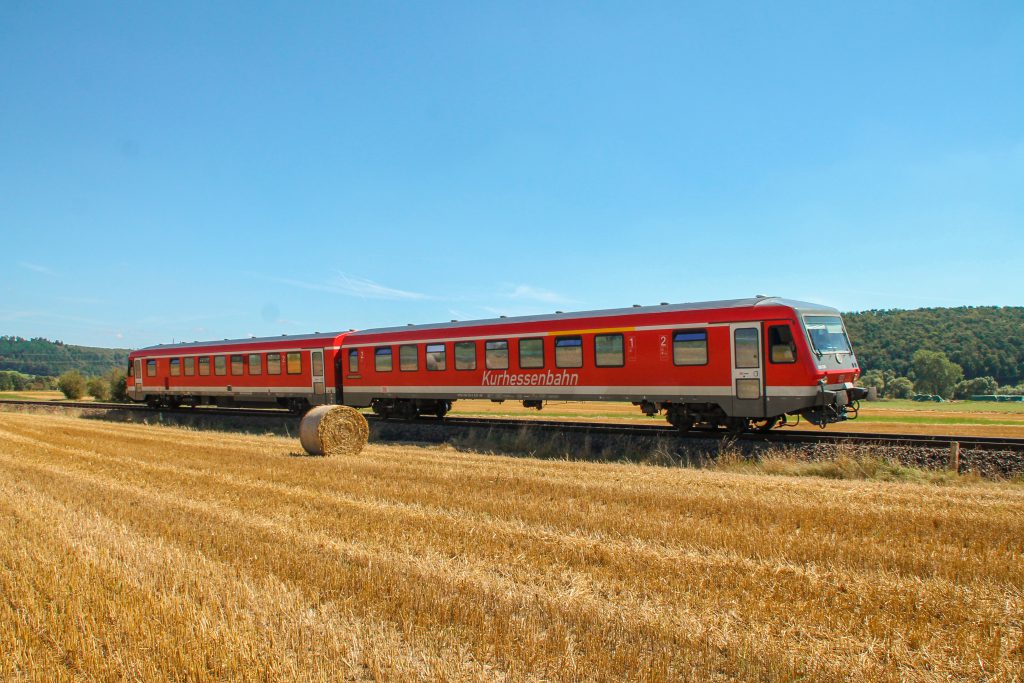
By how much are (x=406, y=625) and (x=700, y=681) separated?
6.67 ft

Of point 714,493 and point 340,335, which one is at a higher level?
point 340,335

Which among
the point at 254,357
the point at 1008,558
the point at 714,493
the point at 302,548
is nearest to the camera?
the point at 1008,558

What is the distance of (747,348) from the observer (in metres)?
16.8

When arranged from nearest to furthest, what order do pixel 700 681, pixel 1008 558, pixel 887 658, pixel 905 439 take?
1. pixel 700 681
2. pixel 887 658
3. pixel 1008 558
4. pixel 905 439

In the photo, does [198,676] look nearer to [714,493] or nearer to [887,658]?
[887,658]

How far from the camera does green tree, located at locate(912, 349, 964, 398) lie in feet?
271

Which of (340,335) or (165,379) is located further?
(165,379)

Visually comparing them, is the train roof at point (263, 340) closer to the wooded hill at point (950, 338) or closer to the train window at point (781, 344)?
the train window at point (781, 344)

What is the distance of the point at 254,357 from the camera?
30.7 m

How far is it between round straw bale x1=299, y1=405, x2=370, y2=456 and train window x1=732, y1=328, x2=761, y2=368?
8.75 meters

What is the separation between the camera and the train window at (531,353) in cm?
2064

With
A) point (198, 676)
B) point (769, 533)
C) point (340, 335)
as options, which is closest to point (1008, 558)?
point (769, 533)

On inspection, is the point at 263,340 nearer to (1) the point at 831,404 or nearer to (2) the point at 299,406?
→ (2) the point at 299,406

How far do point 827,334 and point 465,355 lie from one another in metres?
10.3
